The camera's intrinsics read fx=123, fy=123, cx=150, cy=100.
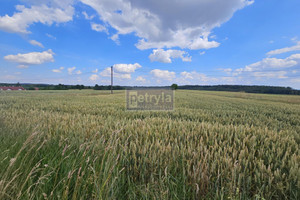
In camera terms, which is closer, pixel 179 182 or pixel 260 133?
pixel 179 182

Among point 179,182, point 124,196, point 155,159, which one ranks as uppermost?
point 155,159

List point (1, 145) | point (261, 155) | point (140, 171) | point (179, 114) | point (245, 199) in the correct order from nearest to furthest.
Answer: point (245, 199), point (140, 171), point (1, 145), point (261, 155), point (179, 114)

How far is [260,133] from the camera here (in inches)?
119

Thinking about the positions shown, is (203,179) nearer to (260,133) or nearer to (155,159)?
(155,159)

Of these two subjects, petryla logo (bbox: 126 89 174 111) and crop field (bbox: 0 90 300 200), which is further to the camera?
petryla logo (bbox: 126 89 174 111)

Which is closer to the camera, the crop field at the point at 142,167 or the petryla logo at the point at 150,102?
the crop field at the point at 142,167

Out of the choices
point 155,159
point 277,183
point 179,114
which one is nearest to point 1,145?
point 155,159

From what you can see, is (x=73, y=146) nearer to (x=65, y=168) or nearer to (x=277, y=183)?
(x=65, y=168)

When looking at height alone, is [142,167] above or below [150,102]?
above

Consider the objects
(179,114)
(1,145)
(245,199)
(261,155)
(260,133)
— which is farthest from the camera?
(179,114)

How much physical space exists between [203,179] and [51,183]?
1744 mm

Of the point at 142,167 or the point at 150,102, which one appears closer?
the point at 142,167

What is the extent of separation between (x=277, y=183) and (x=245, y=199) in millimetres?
499

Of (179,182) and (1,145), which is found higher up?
(1,145)
